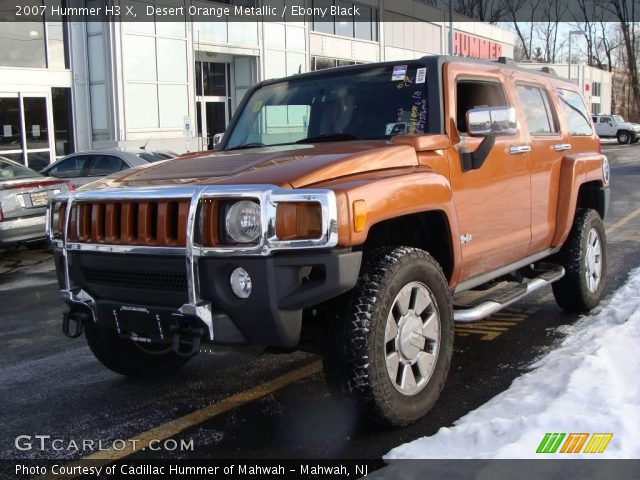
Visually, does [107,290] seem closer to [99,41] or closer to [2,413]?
[2,413]

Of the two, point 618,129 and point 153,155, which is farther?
point 618,129

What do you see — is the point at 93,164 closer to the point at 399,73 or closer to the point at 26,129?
the point at 26,129

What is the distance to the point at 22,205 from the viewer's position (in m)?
9.59

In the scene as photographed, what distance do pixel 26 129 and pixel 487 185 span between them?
1687 cm

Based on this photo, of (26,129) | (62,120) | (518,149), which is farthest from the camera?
(62,120)

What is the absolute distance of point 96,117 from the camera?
20.6m

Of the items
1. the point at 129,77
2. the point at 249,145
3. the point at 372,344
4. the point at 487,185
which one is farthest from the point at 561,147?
the point at 129,77

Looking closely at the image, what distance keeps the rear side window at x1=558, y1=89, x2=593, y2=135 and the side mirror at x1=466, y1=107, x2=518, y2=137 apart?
6.83 feet

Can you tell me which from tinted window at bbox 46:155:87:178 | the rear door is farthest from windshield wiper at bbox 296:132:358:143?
tinted window at bbox 46:155:87:178

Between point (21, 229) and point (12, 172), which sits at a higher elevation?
point (12, 172)

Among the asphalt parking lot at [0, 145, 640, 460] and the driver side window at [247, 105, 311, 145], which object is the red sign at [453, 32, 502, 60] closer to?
the driver side window at [247, 105, 311, 145]

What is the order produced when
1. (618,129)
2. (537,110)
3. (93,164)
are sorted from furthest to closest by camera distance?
(618,129)
(93,164)
(537,110)

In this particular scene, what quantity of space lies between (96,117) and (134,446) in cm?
1833

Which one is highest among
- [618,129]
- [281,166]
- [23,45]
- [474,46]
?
[474,46]
